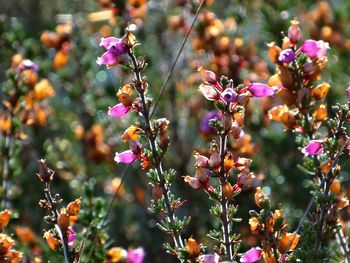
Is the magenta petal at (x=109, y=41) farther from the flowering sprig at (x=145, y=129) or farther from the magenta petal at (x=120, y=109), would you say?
the magenta petal at (x=120, y=109)

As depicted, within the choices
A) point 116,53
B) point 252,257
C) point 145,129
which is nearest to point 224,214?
point 252,257

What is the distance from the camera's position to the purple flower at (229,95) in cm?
139

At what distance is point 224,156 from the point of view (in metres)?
1.44

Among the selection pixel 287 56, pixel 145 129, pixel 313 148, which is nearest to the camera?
pixel 145 129

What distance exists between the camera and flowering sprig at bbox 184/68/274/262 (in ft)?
4.64

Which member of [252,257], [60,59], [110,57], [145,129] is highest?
[110,57]

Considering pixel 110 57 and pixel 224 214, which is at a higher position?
pixel 110 57

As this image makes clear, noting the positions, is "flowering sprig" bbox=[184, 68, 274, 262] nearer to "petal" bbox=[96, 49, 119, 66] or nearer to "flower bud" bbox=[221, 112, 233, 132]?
"flower bud" bbox=[221, 112, 233, 132]

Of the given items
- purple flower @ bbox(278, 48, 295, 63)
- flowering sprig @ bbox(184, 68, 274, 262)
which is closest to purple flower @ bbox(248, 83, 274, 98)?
flowering sprig @ bbox(184, 68, 274, 262)

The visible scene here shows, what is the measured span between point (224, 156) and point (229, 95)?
0.44ft

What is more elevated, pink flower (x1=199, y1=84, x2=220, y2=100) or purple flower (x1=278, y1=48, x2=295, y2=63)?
pink flower (x1=199, y1=84, x2=220, y2=100)

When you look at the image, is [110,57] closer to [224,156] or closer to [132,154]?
[132,154]

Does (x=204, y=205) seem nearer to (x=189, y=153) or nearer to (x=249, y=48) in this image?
(x=189, y=153)

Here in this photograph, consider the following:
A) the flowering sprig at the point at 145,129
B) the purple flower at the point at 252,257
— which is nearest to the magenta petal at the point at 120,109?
the flowering sprig at the point at 145,129
